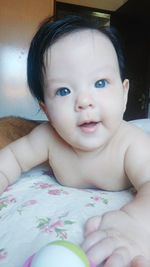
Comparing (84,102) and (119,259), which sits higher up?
(84,102)

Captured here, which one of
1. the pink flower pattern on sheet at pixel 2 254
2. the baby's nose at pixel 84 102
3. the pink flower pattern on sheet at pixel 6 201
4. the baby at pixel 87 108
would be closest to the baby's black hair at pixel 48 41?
the baby at pixel 87 108

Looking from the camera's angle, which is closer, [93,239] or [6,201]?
[93,239]

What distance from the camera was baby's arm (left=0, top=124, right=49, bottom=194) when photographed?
68cm

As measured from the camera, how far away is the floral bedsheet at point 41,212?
39 centimetres

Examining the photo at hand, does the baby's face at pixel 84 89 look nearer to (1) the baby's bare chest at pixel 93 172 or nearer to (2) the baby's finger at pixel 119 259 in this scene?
(1) the baby's bare chest at pixel 93 172

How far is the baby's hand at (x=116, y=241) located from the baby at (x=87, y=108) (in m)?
0.03

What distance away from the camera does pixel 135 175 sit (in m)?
0.55

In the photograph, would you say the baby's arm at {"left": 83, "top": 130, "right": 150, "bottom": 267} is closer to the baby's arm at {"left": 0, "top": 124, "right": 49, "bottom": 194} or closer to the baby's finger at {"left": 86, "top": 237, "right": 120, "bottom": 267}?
the baby's finger at {"left": 86, "top": 237, "right": 120, "bottom": 267}

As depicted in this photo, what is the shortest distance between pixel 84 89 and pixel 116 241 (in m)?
0.27

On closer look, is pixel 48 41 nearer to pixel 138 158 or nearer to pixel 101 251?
pixel 138 158

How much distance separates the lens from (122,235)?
363 millimetres

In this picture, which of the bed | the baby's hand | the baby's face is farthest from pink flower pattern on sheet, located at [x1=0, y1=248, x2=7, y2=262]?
the baby's face

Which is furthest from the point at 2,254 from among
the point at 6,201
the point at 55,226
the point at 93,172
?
the point at 93,172

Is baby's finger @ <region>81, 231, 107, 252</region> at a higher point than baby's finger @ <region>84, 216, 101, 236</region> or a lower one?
higher
